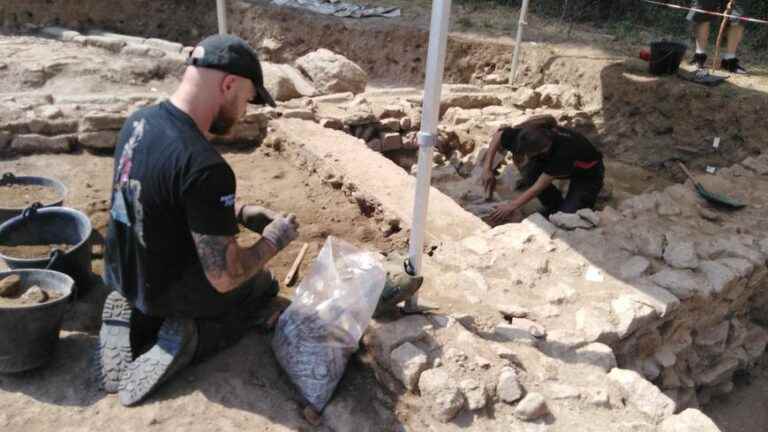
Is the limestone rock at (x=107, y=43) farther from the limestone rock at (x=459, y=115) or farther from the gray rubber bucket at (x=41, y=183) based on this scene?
the gray rubber bucket at (x=41, y=183)

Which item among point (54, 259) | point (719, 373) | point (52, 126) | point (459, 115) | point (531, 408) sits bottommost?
point (719, 373)

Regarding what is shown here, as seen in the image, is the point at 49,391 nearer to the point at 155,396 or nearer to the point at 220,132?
the point at 155,396

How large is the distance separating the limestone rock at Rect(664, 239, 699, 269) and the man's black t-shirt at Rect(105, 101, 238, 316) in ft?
9.99

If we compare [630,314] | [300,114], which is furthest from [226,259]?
[300,114]

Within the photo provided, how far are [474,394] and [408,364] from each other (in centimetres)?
32

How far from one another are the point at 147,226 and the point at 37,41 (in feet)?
24.3

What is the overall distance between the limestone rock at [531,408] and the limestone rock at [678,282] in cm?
163

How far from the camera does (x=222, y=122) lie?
2.59 metres

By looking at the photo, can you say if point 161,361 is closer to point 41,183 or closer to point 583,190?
point 41,183

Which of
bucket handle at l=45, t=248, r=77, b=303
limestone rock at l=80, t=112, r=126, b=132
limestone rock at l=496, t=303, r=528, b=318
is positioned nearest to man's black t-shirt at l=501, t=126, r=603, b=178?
limestone rock at l=496, t=303, r=528, b=318

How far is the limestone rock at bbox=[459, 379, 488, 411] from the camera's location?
2.64 m

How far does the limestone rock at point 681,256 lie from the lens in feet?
13.4

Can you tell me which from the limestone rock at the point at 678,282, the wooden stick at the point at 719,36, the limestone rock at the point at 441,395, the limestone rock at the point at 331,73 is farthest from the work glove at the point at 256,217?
the wooden stick at the point at 719,36

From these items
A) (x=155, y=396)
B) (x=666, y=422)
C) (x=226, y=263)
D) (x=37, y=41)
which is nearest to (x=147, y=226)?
(x=226, y=263)
